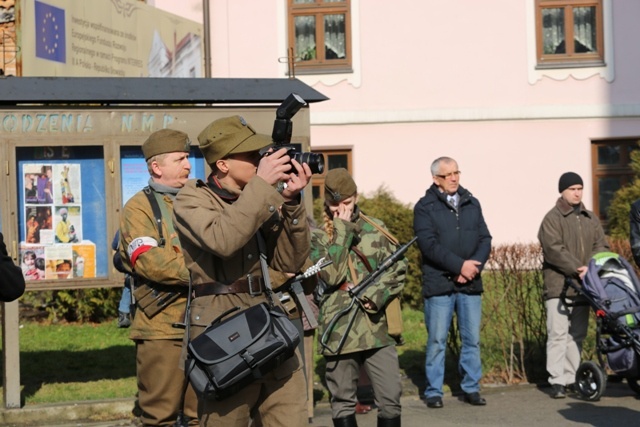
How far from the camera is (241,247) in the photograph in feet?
17.1

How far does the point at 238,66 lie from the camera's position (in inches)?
817

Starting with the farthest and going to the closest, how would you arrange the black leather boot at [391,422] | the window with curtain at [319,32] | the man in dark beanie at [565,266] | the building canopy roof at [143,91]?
the window with curtain at [319,32]
the man in dark beanie at [565,266]
the building canopy roof at [143,91]
the black leather boot at [391,422]

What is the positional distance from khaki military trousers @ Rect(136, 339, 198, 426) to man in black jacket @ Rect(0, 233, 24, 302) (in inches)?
81.6

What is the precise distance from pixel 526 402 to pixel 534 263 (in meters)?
1.42

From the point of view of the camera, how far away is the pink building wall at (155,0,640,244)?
2067cm

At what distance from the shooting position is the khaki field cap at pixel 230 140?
17.8ft

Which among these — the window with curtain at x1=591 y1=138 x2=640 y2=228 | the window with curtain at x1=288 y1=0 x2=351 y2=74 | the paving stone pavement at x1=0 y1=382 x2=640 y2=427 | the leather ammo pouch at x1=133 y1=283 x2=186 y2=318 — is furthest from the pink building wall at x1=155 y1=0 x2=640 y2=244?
the leather ammo pouch at x1=133 y1=283 x2=186 y2=318

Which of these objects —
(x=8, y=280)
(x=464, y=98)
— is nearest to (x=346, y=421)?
(x=8, y=280)

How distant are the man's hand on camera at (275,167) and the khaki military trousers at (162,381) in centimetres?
197

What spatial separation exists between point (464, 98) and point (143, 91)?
11.8m

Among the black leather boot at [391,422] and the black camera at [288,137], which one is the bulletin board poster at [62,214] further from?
the black camera at [288,137]

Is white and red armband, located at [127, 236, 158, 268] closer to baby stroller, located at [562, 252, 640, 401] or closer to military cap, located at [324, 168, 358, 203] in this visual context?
military cap, located at [324, 168, 358, 203]

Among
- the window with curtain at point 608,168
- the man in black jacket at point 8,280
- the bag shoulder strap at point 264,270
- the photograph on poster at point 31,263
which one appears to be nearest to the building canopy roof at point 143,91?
the photograph on poster at point 31,263

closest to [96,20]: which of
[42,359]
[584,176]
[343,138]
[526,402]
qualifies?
[42,359]
